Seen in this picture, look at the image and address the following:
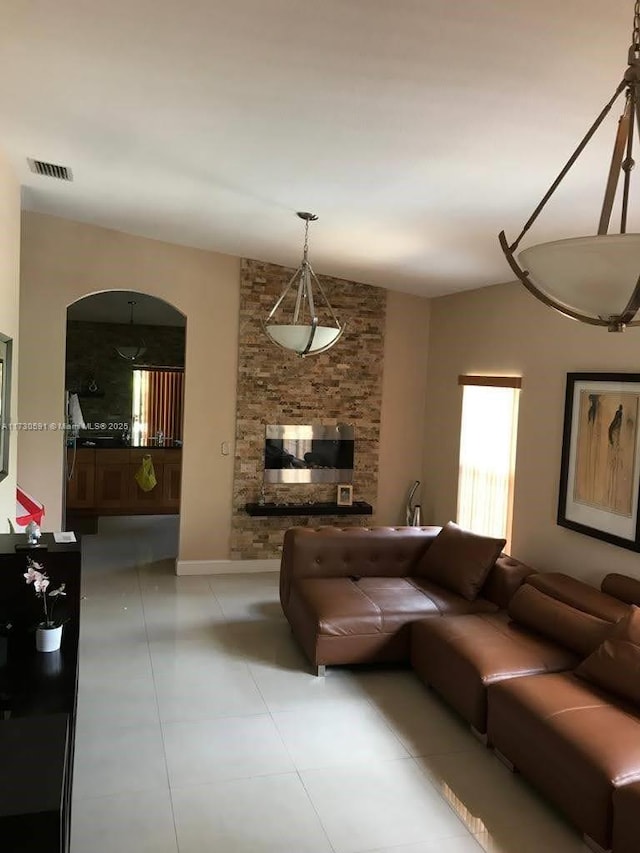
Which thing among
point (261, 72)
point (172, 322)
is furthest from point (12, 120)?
point (172, 322)

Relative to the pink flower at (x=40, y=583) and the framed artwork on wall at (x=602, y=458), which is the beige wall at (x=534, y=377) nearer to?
the framed artwork on wall at (x=602, y=458)

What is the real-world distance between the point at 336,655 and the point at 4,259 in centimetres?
326

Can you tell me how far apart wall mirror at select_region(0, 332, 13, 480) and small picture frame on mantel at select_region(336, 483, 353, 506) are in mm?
3140

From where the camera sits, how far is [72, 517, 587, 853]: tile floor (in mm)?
2787

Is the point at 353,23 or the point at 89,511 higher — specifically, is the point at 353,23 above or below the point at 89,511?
above

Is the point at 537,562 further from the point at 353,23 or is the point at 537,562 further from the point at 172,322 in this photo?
the point at 172,322

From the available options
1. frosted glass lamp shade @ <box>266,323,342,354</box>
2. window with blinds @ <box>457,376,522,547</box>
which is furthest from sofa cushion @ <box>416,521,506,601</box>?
frosted glass lamp shade @ <box>266,323,342,354</box>

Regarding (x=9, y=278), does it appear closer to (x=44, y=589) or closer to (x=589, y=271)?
(x=44, y=589)

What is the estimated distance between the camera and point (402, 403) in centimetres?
693

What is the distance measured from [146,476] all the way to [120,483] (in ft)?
1.35

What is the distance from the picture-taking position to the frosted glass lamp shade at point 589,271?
1392 mm

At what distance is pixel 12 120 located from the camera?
3582mm

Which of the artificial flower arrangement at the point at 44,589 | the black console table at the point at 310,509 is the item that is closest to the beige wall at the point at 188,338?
the black console table at the point at 310,509

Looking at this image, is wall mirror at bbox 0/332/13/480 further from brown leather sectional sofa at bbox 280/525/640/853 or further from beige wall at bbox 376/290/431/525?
beige wall at bbox 376/290/431/525
